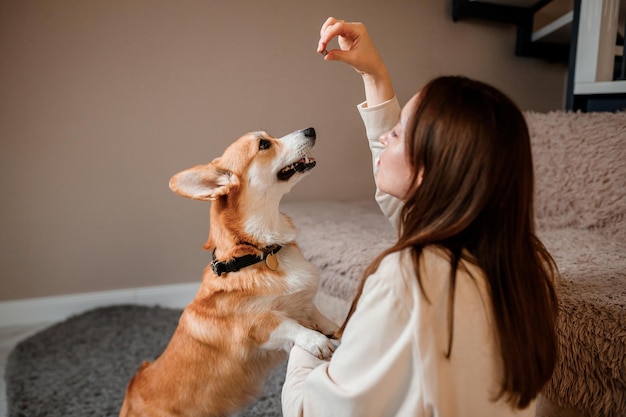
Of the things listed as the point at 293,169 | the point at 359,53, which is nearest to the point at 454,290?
the point at 359,53

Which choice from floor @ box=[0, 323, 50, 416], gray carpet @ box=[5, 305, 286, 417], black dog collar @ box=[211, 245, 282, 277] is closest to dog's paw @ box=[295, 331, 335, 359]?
black dog collar @ box=[211, 245, 282, 277]

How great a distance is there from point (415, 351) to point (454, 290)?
10 centimetres

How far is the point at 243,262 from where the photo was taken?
3.77ft

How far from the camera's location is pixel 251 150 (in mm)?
1284

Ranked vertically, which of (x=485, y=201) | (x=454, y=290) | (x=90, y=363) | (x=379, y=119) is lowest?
(x=90, y=363)

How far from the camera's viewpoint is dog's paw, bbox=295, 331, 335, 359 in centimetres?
102

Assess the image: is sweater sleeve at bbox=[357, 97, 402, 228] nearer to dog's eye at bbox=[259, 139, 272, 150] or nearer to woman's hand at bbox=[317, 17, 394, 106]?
woman's hand at bbox=[317, 17, 394, 106]

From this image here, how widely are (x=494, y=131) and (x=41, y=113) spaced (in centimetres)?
214

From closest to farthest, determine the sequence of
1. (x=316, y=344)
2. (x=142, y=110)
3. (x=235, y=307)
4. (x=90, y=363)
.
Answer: (x=316, y=344), (x=235, y=307), (x=90, y=363), (x=142, y=110)

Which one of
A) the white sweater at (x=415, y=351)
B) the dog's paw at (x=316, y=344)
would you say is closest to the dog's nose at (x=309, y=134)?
the dog's paw at (x=316, y=344)

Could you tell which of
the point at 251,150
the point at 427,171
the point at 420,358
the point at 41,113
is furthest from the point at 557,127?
the point at 41,113

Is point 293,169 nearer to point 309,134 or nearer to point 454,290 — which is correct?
point 309,134

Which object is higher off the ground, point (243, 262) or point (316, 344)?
point (243, 262)

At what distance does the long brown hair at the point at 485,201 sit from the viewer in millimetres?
717
